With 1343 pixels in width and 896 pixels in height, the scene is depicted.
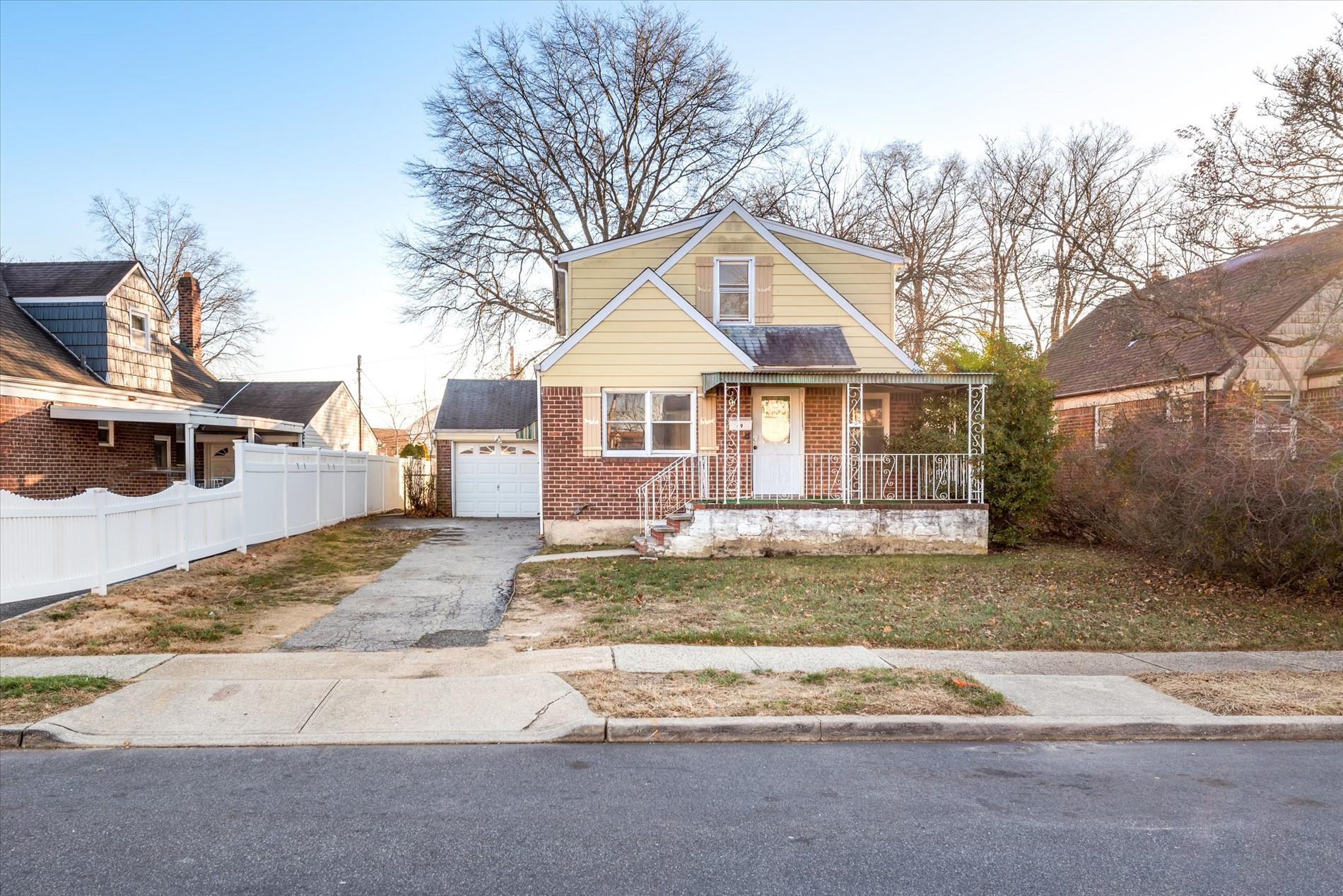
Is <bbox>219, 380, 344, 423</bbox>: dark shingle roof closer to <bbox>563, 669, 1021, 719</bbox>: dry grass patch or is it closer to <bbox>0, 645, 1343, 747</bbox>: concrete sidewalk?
<bbox>0, 645, 1343, 747</bbox>: concrete sidewalk

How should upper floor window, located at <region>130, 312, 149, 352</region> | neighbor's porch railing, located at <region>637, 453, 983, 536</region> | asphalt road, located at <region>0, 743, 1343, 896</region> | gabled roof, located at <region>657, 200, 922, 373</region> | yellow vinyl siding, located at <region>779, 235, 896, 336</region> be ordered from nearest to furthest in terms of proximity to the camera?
asphalt road, located at <region>0, 743, 1343, 896</region>
neighbor's porch railing, located at <region>637, 453, 983, 536</region>
gabled roof, located at <region>657, 200, 922, 373</region>
yellow vinyl siding, located at <region>779, 235, 896, 336</region>
upper floor window, located at <region>130, 312, 149, 352</region>

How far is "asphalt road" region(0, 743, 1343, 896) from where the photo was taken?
3766 mm

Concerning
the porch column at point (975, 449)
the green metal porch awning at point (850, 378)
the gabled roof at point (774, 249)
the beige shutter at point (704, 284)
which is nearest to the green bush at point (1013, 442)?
the porch column at point (975, 449)

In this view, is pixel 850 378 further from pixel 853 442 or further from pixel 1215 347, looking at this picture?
pixel 1215 347

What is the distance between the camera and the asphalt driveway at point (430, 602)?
855cm

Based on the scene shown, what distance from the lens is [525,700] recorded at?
637cm

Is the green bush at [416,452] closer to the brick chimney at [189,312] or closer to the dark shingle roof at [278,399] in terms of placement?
the dark shingle roof at [278,399]

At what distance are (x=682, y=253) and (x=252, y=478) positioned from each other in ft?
30.1

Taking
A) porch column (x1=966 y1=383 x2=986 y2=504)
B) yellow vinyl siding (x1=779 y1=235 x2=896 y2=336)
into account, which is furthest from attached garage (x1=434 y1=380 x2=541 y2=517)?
porch column (x1=966 y1=383 x2=986 y2=504)

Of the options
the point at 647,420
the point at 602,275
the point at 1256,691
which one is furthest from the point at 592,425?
the point at 1256,691

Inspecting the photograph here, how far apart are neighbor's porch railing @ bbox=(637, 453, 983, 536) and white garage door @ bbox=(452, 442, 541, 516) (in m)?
9.15

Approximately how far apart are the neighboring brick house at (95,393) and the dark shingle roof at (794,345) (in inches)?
466

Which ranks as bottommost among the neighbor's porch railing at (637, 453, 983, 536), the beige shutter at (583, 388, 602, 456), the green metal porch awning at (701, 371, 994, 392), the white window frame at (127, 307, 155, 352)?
the neighbor's porch railing at (637, 453, 983, 536)

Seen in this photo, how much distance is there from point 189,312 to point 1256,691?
1220 inches
